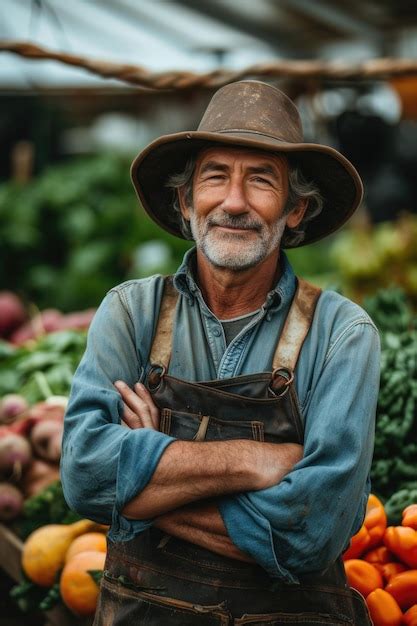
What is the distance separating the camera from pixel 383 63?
17.1 ft

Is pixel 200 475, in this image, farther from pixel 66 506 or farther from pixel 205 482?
pixel 66 506

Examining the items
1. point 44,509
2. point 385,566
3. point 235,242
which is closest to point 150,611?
point 385,566

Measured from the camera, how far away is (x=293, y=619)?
2.47 meters

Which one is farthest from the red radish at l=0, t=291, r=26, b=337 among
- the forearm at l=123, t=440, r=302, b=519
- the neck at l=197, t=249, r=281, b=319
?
the forearm at l=123, t=440, r=302, b=519

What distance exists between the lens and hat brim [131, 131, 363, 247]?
2551 mm

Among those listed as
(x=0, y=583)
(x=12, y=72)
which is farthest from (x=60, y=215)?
(x=0, y=583)

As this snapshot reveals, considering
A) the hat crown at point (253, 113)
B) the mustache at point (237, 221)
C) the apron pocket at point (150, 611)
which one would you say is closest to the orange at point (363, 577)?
the apron pocket at point (150, 611)

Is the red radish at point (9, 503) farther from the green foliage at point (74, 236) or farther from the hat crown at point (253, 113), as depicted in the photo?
the green foliage at point (74, 236)

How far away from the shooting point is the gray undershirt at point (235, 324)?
2.67 metres

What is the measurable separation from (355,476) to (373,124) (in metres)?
5.75

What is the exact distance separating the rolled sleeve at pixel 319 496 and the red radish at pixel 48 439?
1.94 metres

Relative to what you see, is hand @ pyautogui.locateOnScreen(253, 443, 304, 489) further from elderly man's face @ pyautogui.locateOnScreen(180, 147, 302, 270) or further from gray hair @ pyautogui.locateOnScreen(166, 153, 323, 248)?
gray hair @ pyautogui.locateOnScreen(166, 153, 323, 248)

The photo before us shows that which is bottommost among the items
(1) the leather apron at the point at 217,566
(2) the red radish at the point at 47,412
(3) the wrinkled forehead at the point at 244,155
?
(2) the red radish at the point at 47,412

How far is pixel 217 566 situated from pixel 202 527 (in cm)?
13
